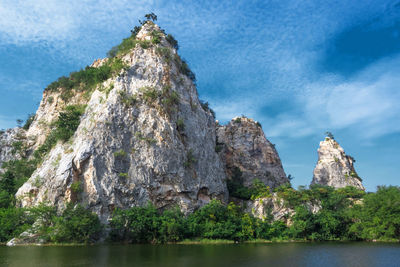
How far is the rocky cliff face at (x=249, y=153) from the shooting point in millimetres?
51250

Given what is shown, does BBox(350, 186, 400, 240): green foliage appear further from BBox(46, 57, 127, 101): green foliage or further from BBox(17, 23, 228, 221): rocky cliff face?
BBox(46, 57, 127, 101): green foliage

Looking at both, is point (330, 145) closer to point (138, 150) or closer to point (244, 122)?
point (244, 122)

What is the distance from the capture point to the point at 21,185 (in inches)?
1346

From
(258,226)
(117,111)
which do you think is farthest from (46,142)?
(258,226)

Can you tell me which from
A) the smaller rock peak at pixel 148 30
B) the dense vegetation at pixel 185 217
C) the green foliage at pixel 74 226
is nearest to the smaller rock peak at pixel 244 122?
the dense vegetation at pixel 185 217

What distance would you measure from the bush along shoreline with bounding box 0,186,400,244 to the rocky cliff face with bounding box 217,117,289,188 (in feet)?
60.0

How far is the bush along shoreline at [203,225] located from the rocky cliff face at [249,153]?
18.3m

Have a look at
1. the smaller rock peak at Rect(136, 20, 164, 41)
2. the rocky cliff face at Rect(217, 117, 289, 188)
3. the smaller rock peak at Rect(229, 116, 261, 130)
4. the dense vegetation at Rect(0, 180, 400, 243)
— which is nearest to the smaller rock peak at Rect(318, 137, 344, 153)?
the rocky cliff face at Rect(217, 117, 289, 188)

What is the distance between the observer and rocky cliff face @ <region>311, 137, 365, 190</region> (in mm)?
60969

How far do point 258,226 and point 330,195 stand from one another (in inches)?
415

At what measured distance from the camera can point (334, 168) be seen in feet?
205

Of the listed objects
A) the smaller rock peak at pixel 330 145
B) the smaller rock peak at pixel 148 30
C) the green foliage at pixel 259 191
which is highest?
the smaller rock peak at pixel 148 30

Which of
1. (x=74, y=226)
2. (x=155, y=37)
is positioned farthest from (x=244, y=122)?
(x=74, y=226)

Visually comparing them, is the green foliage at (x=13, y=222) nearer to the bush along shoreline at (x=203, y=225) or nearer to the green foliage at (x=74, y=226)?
the bush along shoreline at (x=203, y=225)
